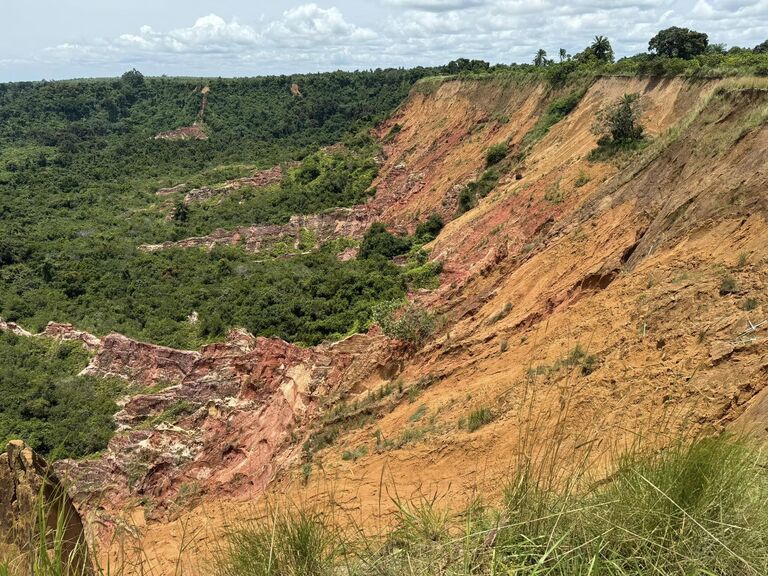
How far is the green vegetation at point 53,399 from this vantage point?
18.6m

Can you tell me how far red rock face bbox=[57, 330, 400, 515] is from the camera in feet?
46.8

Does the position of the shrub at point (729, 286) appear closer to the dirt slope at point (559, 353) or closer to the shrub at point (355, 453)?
the dirt slope at point (559, 353)

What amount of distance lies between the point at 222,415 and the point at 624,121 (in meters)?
18.5

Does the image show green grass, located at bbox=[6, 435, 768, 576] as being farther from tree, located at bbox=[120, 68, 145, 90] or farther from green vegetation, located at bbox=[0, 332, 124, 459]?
tree, located at bbox=[120, 68, 145, 90]

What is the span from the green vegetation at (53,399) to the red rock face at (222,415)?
34.3 inches

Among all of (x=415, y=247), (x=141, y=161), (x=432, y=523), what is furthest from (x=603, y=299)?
(x=141, y=161)

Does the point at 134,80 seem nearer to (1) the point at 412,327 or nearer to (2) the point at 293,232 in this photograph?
(2) the point at 293,232

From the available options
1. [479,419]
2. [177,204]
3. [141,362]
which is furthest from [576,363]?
[177,204]

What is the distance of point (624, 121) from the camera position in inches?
844

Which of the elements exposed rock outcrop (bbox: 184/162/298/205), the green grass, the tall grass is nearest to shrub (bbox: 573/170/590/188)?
the green grass

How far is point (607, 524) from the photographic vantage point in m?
2.67

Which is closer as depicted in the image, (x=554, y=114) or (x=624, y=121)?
(x=624, y=121)

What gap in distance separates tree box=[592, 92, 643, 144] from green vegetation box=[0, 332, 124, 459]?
22.0m

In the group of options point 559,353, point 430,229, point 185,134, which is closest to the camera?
point 559,353
